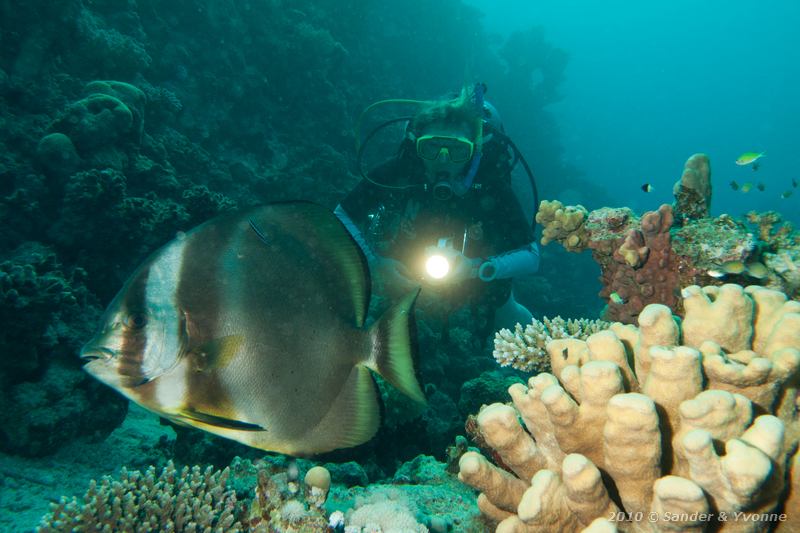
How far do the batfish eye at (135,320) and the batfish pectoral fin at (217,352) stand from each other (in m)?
0.17

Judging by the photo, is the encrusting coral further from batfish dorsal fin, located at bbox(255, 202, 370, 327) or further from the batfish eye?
the batfish eye

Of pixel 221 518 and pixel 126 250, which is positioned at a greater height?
pixel 126 250

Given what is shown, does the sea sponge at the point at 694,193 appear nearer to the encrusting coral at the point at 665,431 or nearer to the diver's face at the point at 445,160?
the encrusting coral at the point at 665,431

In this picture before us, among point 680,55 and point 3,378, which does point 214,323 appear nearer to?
point 3,378

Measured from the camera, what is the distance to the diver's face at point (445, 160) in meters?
5.37

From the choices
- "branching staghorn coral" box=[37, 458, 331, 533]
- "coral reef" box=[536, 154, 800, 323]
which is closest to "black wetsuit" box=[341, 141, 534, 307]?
"coral reef" box=[536, 154, 800, 323]

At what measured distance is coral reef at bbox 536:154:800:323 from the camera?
275 centimetres

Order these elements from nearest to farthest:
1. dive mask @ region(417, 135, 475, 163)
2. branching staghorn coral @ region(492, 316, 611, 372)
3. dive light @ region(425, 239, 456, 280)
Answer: branching staghorn coral @ region(492, 316, 611, 372)
dive light @ region(425, 239, 456, 280)
dive mask @ region(417, 135, 475, 163)

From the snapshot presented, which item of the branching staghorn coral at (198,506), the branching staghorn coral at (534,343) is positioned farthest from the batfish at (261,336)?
the branching staghorn coral at (534,343)

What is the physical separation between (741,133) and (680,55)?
23.5 m

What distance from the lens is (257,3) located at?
1255 centimetres

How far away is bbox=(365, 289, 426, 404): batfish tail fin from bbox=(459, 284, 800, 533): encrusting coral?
0.50m

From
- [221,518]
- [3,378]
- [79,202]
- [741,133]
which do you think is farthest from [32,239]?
[741,133]

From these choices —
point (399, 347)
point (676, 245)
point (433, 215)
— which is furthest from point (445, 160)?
point (399, 347)
